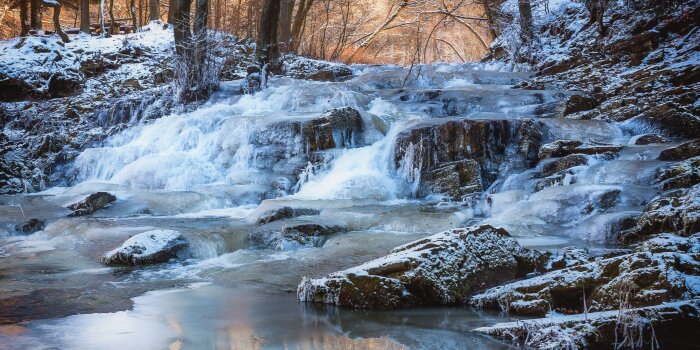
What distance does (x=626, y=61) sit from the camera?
12.8 m

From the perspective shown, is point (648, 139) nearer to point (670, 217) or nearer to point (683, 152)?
point (683, 152)

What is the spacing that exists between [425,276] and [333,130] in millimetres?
7402

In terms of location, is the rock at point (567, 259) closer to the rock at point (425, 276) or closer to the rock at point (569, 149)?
the rock at point (425, 276)

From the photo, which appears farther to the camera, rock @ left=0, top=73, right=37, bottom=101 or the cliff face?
rock @ left=0, top=73, right=37, bottom=101

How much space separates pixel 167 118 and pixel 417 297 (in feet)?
37.0

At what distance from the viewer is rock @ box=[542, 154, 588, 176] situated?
27.2 feet

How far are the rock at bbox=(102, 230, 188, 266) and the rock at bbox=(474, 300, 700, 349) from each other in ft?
12.8

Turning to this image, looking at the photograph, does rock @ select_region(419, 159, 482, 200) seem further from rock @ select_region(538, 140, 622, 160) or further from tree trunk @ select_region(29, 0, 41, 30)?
tree trunk @ select_region(29, 0, 41, 30)

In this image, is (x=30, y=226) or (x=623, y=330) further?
(x=30, y=226)

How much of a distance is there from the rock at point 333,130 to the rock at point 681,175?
587cm

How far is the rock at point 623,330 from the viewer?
9.82 feet

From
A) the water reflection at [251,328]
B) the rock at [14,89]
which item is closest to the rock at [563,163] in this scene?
the water reflection at [251,328]

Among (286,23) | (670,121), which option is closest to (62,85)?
(286,23)

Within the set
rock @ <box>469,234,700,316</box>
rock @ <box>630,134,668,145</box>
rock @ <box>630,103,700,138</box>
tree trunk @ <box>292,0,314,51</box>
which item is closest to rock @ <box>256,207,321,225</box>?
rock @ <box>469,234,700,316</box>
